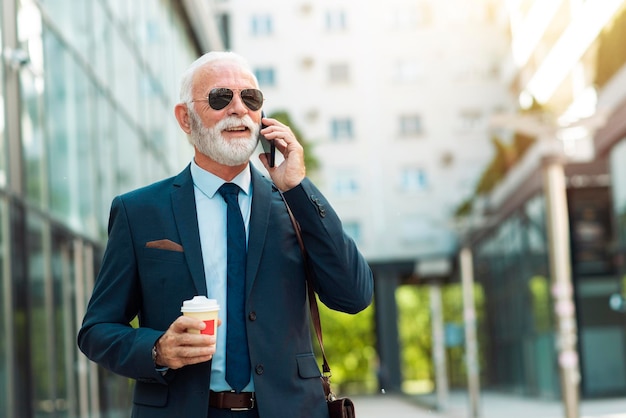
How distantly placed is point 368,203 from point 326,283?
49634 millimetres

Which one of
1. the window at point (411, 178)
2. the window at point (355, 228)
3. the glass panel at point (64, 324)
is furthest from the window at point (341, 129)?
the glass panel at point (64, 324)

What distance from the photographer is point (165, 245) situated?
3.10 m

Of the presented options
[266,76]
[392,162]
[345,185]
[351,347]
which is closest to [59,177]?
[345,185]

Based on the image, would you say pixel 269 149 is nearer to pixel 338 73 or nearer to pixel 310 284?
pixel 310 284

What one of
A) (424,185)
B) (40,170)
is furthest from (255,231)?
(424,185)

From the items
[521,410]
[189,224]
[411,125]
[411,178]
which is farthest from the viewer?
[411,125]

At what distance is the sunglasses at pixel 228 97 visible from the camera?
3.16 metres

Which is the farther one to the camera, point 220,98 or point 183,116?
point 183,116

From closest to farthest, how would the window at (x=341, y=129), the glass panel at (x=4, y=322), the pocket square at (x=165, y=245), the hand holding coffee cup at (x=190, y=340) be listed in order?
1. the hand holding coffee cup at (x=190, y=340)
2. the pocket square at (x=165, y=245)
3. the glass panel at (x=4, y=322)
4. the window at (x=341, y=129)

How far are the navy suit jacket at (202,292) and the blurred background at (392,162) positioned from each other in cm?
859

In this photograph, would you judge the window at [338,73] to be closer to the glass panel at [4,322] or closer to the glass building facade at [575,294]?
the glass building facade at [575,294]

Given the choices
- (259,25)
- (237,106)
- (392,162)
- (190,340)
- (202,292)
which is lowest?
(190,340)

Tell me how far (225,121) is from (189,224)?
302mm

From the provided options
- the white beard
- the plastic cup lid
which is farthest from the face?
the plastic cup lid
